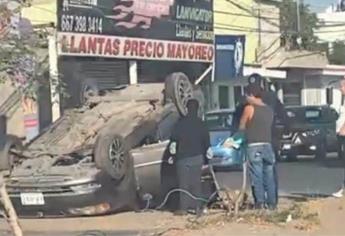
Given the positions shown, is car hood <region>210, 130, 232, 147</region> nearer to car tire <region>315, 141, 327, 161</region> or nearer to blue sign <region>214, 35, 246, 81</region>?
car tire <region>315, 141, 327, 161</region>

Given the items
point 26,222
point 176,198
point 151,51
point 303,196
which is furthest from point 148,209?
point 151,51

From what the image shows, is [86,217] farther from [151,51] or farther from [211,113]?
[151,51]

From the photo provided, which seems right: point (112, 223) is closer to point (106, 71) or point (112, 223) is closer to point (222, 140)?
point (222, 140)

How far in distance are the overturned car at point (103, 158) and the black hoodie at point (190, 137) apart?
56 centimetres

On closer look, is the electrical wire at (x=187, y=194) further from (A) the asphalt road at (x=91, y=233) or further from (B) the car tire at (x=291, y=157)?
(B) the car tire at (x=291, y=157)

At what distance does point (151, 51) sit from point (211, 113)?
528 cm

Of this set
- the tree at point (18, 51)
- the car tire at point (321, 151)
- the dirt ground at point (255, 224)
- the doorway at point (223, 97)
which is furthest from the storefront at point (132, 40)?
the tree at point (18, 51)

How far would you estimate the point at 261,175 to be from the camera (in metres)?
12.3

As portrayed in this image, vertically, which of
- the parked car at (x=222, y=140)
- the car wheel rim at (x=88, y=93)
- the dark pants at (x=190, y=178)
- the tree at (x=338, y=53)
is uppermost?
the car wheel rim at (x=88, y=93)

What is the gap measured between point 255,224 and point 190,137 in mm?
2272

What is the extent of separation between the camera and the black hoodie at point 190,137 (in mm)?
12773

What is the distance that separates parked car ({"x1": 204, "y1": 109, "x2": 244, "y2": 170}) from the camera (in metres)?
21.7

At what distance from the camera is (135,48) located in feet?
94.1

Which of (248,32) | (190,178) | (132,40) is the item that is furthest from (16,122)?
(248,32)
